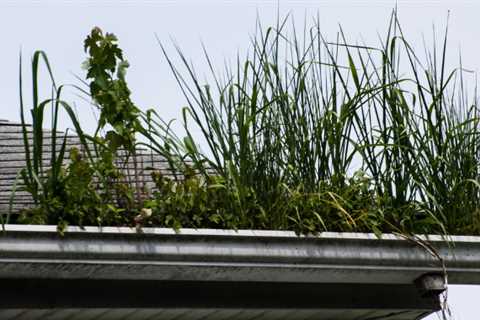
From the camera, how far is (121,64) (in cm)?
438

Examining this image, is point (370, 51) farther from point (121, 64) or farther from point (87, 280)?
point (87, 280)

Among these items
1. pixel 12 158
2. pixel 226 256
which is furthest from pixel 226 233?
pixel 12 158

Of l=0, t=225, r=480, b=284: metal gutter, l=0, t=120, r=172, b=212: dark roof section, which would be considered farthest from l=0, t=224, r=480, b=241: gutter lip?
l=0, t=120, r=172, b=212: dark roof section

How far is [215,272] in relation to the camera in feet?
13.2

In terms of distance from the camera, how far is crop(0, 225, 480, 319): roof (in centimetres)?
379

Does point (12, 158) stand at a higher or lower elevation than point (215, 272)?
higher

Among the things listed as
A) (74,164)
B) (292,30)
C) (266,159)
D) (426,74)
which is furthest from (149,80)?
(426,74)

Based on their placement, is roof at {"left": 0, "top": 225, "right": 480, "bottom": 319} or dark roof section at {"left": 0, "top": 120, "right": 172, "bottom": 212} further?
dark roof section at {"left": 0, "top": 120, "right": 172, "bottom": 212}

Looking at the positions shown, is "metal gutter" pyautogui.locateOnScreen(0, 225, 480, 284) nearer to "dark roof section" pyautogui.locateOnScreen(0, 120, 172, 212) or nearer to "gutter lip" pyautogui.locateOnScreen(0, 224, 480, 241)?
"gutter lip" pyautogui.locateOnScreen(0, 224, 480, 241)

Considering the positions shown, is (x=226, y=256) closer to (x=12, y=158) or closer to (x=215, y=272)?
(x=215, y=272)

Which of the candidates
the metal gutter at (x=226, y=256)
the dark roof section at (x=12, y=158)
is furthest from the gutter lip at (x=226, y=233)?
the dark roof section at (x=12, y=158)

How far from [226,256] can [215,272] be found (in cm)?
8

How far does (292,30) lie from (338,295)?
104cm

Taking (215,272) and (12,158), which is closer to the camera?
(215,272)
